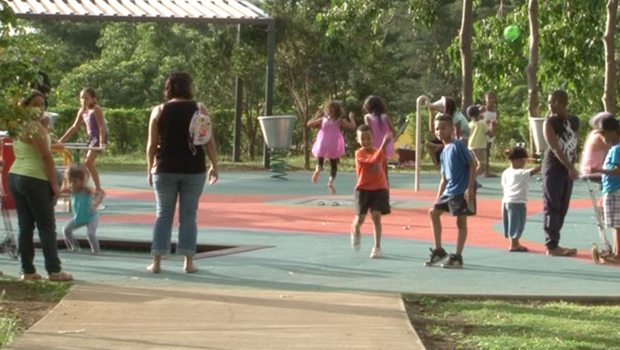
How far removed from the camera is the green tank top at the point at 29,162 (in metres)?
10.8

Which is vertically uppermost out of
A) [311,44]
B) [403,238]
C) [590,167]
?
[311,44]

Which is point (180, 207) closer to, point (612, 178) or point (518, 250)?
point (518, 250)

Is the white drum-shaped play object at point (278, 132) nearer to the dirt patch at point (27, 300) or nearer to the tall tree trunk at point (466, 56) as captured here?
the tall tree trunk at point (466, 56)

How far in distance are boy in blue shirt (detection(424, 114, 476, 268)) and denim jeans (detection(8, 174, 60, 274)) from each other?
3602 mm

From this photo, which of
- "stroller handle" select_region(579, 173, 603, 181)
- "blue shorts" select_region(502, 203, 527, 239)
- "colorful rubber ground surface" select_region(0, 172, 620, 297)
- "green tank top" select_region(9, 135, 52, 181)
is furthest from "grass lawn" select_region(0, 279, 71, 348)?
"blue shorts" select_region(502, 203, 527, 239)

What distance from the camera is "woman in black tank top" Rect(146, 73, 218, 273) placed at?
37.4 ft

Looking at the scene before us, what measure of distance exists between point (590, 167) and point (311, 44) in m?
17.9

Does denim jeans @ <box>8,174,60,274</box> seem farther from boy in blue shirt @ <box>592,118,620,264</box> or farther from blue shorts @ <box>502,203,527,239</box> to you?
boy in blue shirt @ <box>592,118,620,264</box>

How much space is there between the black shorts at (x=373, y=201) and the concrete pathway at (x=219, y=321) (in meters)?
2.69

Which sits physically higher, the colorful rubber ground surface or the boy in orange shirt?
the boy in orange shirt

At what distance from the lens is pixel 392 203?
19234 millimetres

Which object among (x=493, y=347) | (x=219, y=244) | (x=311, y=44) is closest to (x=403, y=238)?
(x=219, y=244)

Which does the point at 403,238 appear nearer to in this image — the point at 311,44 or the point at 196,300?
the point at 196,300

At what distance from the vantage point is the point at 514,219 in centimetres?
1356
